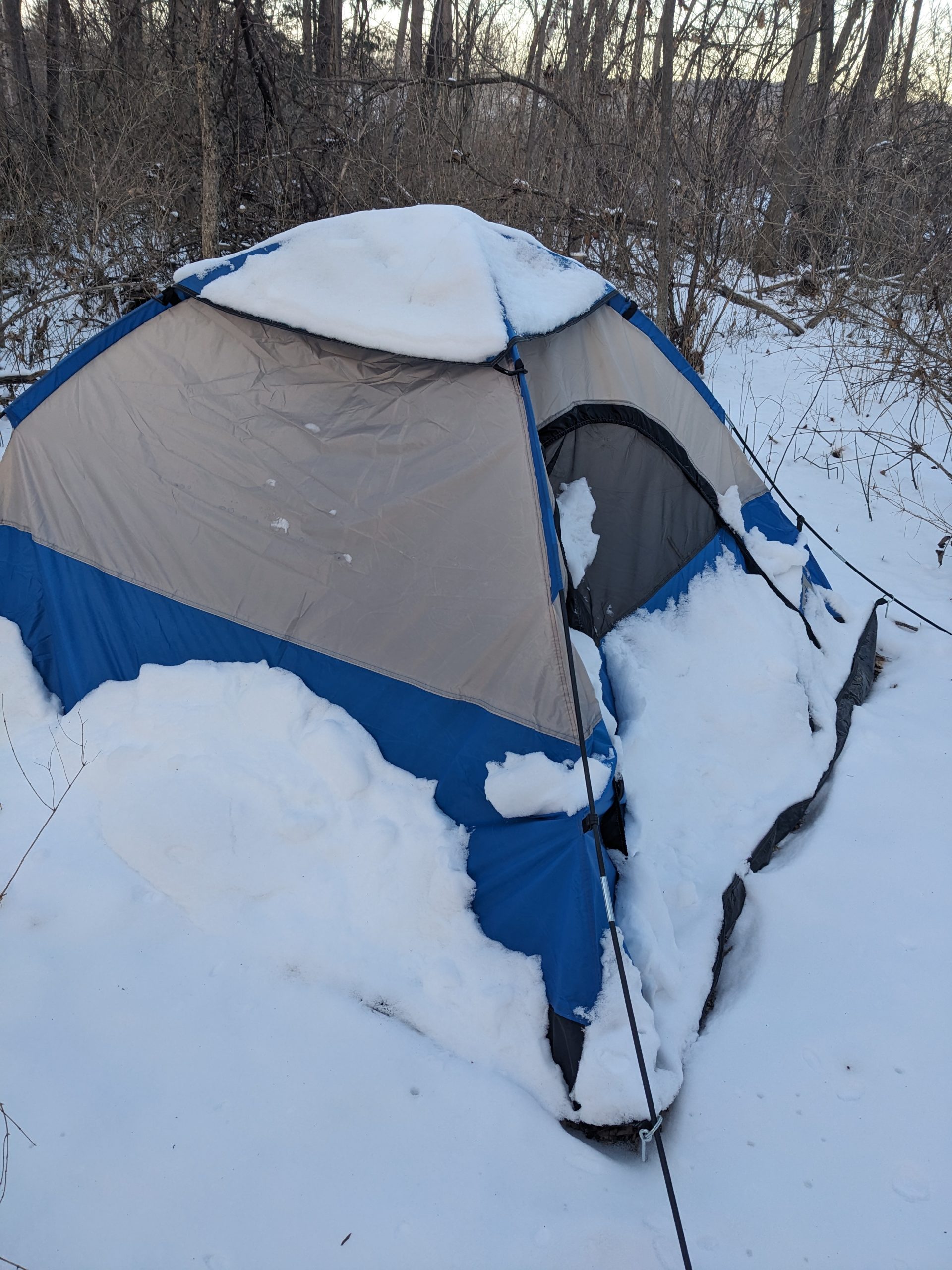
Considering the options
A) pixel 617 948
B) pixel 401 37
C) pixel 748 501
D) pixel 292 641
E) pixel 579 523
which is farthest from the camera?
pixel 401 37

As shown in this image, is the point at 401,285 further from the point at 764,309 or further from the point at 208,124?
the point at 764,309

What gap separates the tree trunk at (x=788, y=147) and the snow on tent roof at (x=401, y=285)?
7110mm

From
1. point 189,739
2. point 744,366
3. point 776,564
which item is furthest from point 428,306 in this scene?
point 744,366

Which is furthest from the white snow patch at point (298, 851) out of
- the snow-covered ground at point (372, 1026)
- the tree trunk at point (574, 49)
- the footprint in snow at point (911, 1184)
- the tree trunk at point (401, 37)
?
the tree trunk at point (401, 37)

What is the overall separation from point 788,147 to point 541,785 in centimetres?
942

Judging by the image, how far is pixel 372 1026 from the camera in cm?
188

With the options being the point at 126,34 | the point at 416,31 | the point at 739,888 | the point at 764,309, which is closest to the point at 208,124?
the point at 126,34

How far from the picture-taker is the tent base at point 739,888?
68.1 inches

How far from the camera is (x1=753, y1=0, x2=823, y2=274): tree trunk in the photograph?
853cm

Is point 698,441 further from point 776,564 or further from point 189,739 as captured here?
point 189,739

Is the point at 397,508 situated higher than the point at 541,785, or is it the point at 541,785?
the point at 397,508

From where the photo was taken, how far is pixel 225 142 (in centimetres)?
683

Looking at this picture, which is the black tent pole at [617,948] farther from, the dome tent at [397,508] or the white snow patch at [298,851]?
the white snow patch at [298,851]

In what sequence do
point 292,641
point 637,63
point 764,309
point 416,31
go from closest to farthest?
point 292,641, point 764,309, point 637,63, point 416,31
